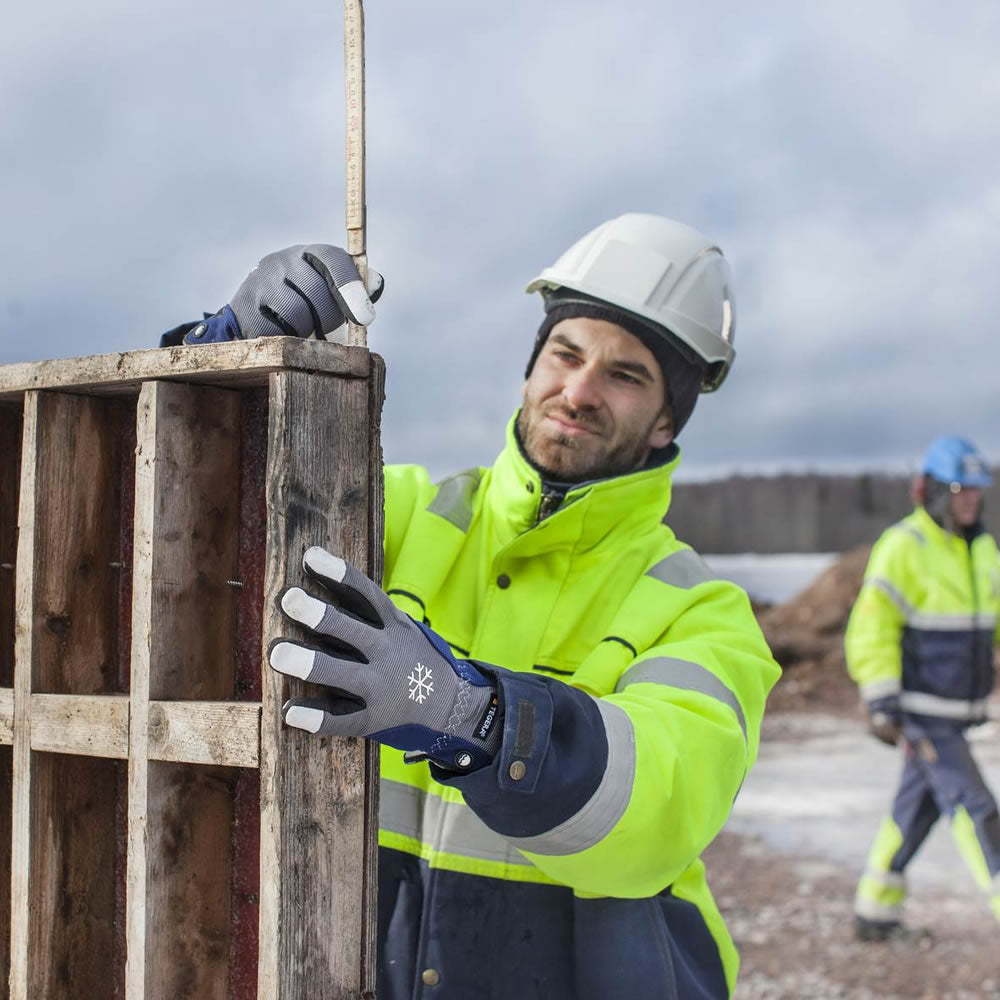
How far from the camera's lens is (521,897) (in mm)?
2340

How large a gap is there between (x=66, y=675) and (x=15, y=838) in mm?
273

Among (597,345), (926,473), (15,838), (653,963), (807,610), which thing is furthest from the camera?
(807,610)

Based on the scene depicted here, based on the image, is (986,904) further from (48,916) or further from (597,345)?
(48,916)

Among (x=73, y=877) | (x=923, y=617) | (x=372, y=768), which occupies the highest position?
(x=923, y=617)

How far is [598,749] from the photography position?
185cm

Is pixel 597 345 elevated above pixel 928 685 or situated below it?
above

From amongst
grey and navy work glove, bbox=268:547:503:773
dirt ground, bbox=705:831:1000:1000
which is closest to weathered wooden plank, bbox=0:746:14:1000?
grey and navy work glove, bbox=268:547:503:773

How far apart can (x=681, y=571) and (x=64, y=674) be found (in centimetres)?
121

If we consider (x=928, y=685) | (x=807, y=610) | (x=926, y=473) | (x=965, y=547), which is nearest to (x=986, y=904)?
(x=928, y=685)

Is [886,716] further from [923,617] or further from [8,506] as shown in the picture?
[8,506]

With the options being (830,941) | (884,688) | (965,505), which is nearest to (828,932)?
(830,941)

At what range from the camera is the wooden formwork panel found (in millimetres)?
1681

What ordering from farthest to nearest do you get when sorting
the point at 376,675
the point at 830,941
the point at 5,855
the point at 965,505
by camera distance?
the point at 965,505
the point at 830,941
the point at 5,855
the point at 376,675

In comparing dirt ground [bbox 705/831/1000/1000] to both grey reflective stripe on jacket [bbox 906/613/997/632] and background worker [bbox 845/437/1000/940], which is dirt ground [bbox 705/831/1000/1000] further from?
grey reflective stripe on jacket [bbox 906/613/997/632]
